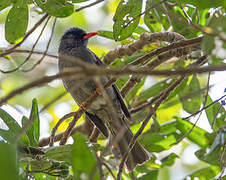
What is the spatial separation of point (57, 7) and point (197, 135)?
5.73 feet

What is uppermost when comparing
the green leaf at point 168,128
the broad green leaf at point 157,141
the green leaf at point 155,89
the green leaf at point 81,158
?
the green leaf at point 155,89

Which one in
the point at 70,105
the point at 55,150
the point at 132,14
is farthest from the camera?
the point at 70,105

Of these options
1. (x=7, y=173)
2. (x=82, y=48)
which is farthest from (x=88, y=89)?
(x=7, y=173)

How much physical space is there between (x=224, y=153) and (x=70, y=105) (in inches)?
136

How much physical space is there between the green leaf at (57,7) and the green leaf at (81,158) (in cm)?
147

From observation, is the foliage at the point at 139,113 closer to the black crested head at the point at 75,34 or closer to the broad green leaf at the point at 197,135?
the broad green leaf at the point at 197,135

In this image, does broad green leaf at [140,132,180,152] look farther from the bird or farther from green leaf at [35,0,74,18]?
green leaf at [35,0,74,18]

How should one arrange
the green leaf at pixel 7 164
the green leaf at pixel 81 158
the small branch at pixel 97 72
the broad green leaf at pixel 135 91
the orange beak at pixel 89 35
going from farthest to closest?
1. the orange beak at pixel 89 35
2. the broad green leaf at pixel 135 91
3. the green leaf at pixel 81 158
4. the green leaf at pixel 7 164
5. the small branch at pixel 97 72

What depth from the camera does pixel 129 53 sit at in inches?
148

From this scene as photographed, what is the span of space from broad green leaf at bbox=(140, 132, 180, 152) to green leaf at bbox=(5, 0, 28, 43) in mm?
1566

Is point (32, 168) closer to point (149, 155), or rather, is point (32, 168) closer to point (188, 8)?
point (149, 155)

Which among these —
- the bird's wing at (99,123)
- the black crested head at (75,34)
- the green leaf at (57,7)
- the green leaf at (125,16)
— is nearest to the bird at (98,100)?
the bird's wing at (99,123)

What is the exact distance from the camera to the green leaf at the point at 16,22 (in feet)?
11.1

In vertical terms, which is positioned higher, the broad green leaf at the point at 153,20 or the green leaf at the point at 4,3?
the green leaf at the point at 4,3
